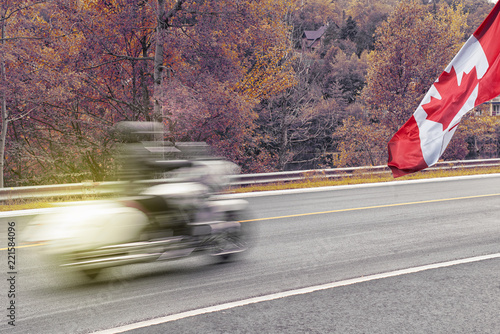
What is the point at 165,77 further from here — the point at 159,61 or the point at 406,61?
the point at 406,61

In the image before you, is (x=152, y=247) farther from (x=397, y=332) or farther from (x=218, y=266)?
(x=397, y=332)

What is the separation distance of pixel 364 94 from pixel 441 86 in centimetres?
Answer: 2819

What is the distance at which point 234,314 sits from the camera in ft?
14.8

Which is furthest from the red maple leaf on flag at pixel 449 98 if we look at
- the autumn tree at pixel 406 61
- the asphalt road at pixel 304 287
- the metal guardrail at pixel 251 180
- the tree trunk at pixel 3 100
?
the autumn tree at pixel 406 61

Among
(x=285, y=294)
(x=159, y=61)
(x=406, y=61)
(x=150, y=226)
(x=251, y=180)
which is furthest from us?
(x=406, y=61)

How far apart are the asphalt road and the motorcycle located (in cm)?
38

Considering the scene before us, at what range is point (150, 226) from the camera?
17.9 ft

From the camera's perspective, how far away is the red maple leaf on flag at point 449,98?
3745mm

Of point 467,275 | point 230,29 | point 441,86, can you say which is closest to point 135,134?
point 441,86

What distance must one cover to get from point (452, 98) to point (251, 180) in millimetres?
11960

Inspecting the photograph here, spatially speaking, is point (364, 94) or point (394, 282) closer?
point (394, 282)

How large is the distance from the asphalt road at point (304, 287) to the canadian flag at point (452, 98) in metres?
1.78

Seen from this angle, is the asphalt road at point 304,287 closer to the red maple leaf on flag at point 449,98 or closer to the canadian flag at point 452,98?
the canadian flag at point 452,98

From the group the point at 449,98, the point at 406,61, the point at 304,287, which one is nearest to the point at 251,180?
the point at 304,287
